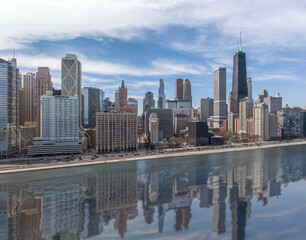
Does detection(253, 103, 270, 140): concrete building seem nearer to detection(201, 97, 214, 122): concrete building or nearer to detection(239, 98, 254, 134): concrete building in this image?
detection(239, 98, 254, 134): concrete building

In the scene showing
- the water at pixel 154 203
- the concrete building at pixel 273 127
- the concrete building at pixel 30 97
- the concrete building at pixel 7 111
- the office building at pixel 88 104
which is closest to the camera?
the water at pixel 154 203

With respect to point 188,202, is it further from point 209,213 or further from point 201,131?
point 201,131

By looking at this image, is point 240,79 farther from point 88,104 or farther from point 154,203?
point 154,203

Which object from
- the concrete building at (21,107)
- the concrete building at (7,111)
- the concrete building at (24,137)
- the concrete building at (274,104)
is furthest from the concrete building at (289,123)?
the concrete building at (21,107)

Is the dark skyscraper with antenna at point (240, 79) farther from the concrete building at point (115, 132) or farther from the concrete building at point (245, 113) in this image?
the concrete building at point (115, 132)

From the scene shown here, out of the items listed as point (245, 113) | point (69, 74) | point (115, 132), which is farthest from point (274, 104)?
point (69, 74)

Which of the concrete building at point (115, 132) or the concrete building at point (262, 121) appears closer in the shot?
the concrete building at point (115, 132)
